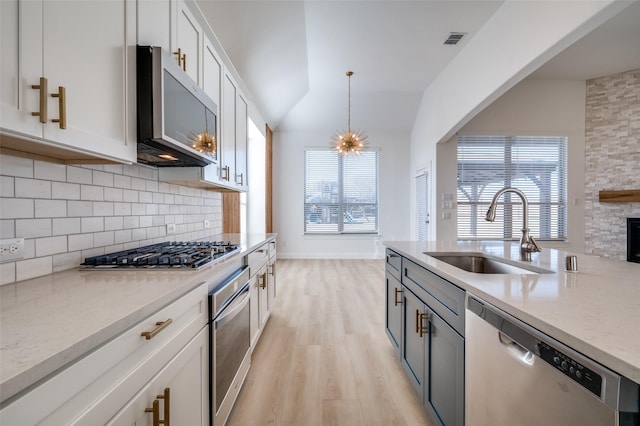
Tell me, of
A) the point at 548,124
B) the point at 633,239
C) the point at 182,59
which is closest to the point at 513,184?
the point at 548,124

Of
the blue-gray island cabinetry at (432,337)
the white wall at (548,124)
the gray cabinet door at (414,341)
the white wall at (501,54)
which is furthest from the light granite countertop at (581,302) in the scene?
the white wall at (548,124)

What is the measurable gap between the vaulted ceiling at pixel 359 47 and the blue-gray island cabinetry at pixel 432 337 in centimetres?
268

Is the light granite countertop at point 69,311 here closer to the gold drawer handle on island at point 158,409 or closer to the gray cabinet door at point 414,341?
the gold drawer handle on island at point 158,409

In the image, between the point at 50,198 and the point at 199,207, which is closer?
the point at 50,198

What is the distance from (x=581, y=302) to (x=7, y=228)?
1901mm

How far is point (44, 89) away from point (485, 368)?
1.62 m

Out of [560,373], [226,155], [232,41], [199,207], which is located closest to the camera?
[560,373]

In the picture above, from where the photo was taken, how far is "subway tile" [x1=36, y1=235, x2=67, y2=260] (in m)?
1.22

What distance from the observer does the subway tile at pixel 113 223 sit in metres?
1.62

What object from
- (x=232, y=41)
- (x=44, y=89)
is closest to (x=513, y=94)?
(x=232, y=41)

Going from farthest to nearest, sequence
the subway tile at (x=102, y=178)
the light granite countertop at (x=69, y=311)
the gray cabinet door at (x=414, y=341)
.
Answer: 1. the gray cabinet door at (x=414, y=341)
2. the subway tile at (x=102, y=178)
3. the light granite countertop at (x=69, y=311)

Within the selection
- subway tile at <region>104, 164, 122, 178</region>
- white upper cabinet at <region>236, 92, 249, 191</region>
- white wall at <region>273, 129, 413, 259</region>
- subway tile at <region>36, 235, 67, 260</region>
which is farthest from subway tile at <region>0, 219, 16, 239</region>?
white wall at <region>273, 129, 413, 259</region>

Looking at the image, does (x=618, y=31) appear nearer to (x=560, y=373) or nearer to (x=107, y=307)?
(x=560, y=373)

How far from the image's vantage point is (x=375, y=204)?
7.39 metres
